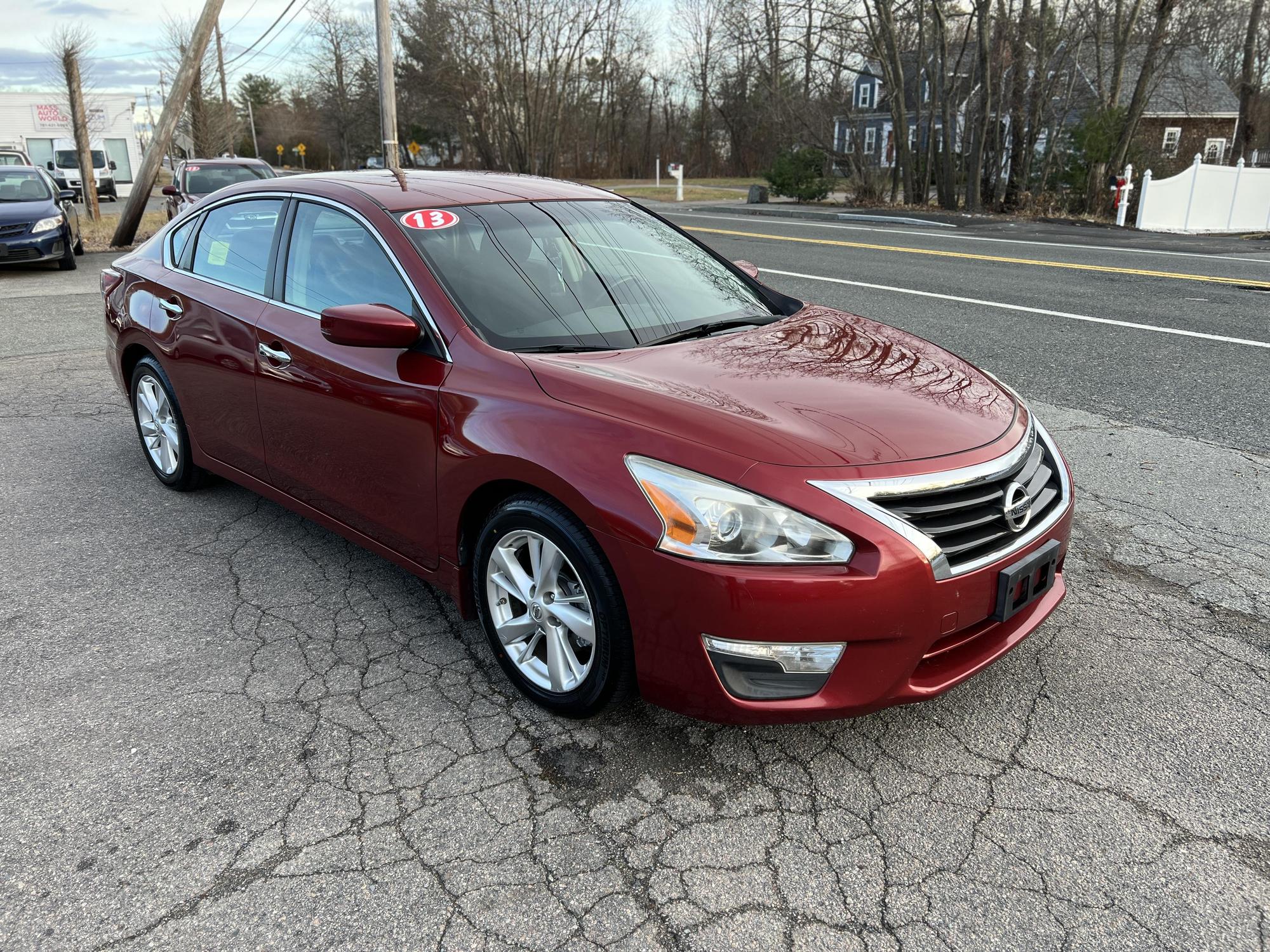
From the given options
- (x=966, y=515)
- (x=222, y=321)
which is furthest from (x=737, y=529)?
(x=222, y=321)

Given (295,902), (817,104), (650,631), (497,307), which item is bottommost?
(295,902)

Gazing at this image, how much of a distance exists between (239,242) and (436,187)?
100cm

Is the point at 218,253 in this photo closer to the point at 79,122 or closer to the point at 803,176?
the point at 79,122

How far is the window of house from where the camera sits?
90.9 ft

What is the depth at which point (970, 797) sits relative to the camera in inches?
103

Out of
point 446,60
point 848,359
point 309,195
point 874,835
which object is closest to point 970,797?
point 874,835

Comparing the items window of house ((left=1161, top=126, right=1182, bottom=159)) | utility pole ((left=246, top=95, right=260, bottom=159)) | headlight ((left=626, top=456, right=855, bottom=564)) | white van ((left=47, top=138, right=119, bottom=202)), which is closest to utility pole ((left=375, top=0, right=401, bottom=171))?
headlight ((left=626, top=456, right=855, bottom=564))

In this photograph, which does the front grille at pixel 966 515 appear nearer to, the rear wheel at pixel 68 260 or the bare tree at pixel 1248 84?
the rear wheel at pixel 68 260

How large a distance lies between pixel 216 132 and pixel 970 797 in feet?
128

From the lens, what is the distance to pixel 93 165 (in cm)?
4012

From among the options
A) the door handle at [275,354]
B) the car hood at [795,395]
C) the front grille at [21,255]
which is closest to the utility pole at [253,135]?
the front grille at [21,255]

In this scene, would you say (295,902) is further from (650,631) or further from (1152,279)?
(1152,279)

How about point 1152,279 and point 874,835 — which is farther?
point 1152,279

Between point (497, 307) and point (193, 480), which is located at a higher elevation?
point (497, 307)
